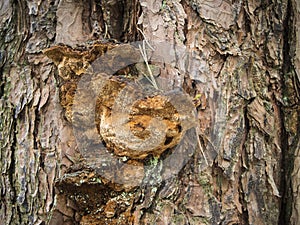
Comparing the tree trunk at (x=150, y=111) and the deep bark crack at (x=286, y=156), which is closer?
the tree trunk at (x=150, y=111)

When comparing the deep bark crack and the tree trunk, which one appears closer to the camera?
the tree trunk

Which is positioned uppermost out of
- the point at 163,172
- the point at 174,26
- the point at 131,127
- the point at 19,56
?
the point at 174,26

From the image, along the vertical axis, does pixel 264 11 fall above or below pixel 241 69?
above

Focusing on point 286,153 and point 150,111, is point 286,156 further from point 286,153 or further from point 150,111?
point 150,111

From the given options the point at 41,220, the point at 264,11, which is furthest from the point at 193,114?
the point at 41,220

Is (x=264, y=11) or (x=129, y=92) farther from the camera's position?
(x=264, y=11)

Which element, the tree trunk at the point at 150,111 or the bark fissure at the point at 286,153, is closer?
the tree trunk at the point at 150,111

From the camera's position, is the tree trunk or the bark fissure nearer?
the tree trunk

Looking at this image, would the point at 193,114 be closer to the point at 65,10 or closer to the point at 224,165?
the point at 224,165
